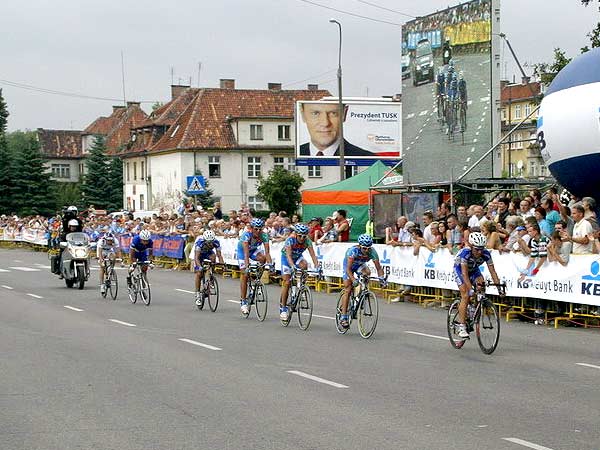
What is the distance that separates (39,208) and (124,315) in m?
69.1

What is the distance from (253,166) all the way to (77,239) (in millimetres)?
59957

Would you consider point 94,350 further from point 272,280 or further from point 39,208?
point 39,208

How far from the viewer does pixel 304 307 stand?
1775 centimetres

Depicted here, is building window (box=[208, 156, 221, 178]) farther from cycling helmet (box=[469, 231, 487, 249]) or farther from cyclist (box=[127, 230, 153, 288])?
cycling helmet (box=[469, 231, 487, 249])

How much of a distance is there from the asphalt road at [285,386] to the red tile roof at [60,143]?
397 feet

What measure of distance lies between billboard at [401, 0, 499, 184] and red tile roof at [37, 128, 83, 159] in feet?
350

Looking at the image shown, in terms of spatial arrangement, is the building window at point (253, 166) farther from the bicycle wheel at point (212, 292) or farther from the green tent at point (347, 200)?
the bicycle wheel at point (212, 292)

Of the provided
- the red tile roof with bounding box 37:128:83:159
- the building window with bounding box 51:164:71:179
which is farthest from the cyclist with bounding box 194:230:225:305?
the red tile roof with bounding box 37:128:83:159

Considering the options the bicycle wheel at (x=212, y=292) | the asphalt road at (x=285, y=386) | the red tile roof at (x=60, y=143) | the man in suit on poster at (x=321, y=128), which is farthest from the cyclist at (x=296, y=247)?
the red tile roof at (x=60, y=143)

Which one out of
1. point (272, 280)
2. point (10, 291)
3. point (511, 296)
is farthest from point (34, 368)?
point (272, 280)

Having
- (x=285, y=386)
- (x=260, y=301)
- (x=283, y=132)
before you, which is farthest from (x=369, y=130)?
(x=285, y=386)

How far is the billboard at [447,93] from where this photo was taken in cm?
3016

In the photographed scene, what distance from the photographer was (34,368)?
42.3 feet

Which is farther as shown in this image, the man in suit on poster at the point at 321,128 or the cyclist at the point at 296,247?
the man in suit on poster at the point at 321,128
